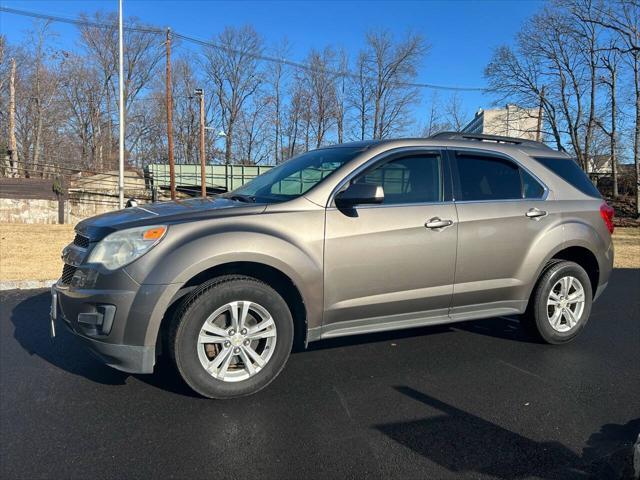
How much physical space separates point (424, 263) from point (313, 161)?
1320 mm

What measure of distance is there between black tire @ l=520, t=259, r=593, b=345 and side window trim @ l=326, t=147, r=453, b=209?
1.29 meters

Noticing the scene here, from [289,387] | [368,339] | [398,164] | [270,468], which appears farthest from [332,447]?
[398,164]

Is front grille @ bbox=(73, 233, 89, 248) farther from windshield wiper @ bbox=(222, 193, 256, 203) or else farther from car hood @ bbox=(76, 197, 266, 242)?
windshield wiper @ bbox=(222, 193, 256, 203)

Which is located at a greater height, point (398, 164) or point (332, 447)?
point (398, 164)

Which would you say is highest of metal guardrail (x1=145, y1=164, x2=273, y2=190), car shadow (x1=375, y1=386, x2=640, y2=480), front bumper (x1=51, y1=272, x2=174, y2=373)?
metal guardrail (x1=145, y1=164, x2=273, y2=190)

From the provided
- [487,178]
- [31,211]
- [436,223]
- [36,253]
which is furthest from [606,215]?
[31,211]

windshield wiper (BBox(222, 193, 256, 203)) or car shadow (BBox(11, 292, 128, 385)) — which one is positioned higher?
windshield wiper (BBox(222, 193, 256, 203))

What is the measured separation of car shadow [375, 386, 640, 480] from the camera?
2.42 metres

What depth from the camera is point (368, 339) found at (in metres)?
4.57

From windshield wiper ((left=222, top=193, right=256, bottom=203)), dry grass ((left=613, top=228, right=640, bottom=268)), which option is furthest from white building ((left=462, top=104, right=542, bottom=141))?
windshield wiper ((left=222, top=193, right=256, bottom=203))

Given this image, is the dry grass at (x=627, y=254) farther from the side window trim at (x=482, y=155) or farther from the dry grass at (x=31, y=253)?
the dry grass at (x=31, y=253)

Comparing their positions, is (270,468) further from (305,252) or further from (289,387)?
(305,252)

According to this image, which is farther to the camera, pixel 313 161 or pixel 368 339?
pixel 368 339

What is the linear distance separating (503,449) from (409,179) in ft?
6.95
